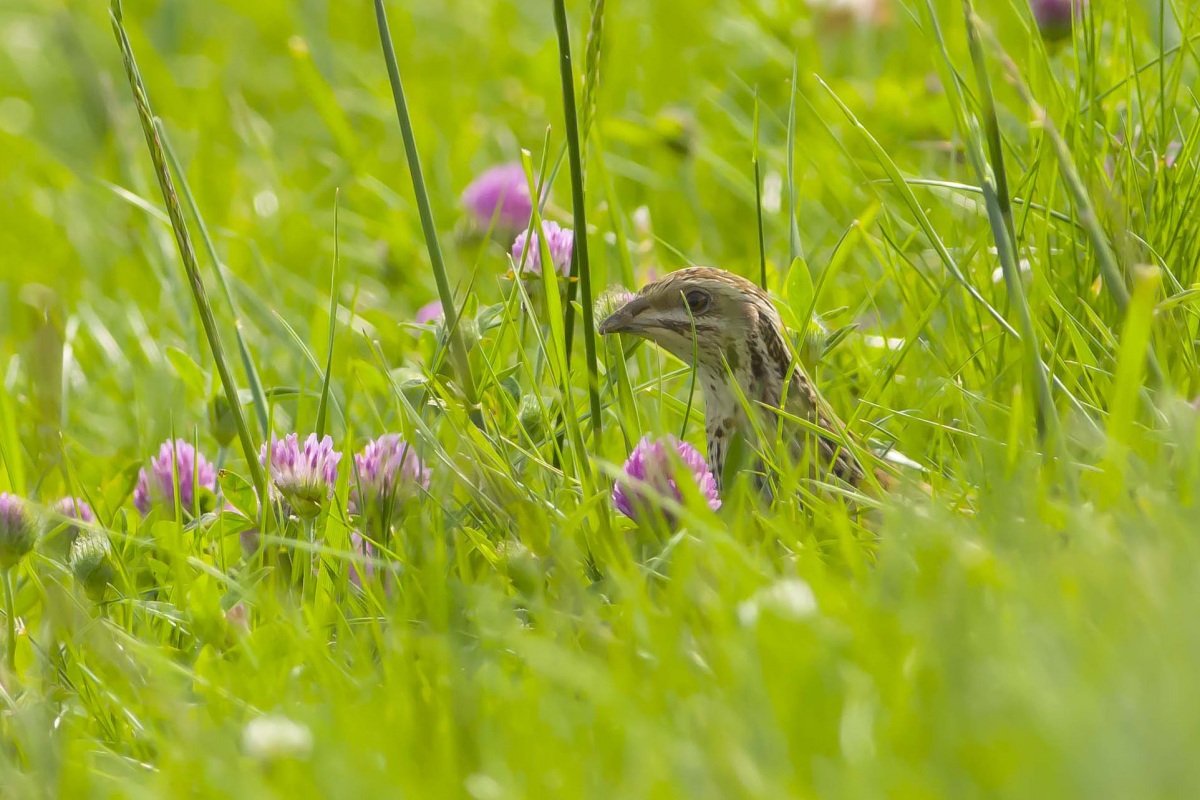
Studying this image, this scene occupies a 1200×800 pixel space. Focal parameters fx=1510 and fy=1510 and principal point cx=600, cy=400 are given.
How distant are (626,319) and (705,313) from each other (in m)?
0.22

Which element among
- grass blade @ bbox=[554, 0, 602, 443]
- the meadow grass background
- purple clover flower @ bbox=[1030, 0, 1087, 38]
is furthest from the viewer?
purple clover flower @ bbox=[1030, 0, 1087, 38]

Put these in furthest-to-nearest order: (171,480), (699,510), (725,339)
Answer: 1. (725,339)
2. (171,480)
3. (699,510)

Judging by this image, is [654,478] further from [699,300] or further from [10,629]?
[10,629]

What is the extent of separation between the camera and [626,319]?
3441mm

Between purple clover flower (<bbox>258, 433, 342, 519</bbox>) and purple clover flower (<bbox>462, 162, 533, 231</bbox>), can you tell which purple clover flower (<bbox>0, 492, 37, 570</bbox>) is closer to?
purple clover flower (<bbox>258, 433, 342, 519</bbox>)

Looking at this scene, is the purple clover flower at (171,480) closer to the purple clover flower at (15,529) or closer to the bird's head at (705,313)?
the purple clover flower at (15,529)

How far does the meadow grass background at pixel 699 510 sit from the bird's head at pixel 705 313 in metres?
0.12

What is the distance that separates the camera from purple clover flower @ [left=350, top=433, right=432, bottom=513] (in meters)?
2.96

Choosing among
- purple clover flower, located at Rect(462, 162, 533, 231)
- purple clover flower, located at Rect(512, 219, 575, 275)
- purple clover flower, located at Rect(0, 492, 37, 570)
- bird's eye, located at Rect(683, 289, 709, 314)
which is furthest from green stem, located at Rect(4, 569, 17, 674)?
purple clover flower, located at Rect(462, 162, 533, 231)

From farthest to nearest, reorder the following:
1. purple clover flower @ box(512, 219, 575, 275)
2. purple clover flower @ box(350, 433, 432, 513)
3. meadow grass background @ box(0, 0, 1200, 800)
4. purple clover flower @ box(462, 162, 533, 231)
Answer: purple clover flower @ box(462, 162, 533, 231) < purple clover flower @ box(512, 219, 575, 275) < purple clover flower @ box(350, 433, 432, 513) < meadow grass background @ box(0, 0, 1200, 800)

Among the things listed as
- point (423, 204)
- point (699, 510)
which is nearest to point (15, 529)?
point (423, 204)

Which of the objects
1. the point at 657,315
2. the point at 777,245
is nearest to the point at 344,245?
the point at 777,245

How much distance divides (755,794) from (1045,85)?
241cm

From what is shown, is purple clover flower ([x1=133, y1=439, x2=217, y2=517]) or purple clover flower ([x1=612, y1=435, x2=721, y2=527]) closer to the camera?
purple clover flower ([x1=612, y1=435, x2=721, y2=527])
